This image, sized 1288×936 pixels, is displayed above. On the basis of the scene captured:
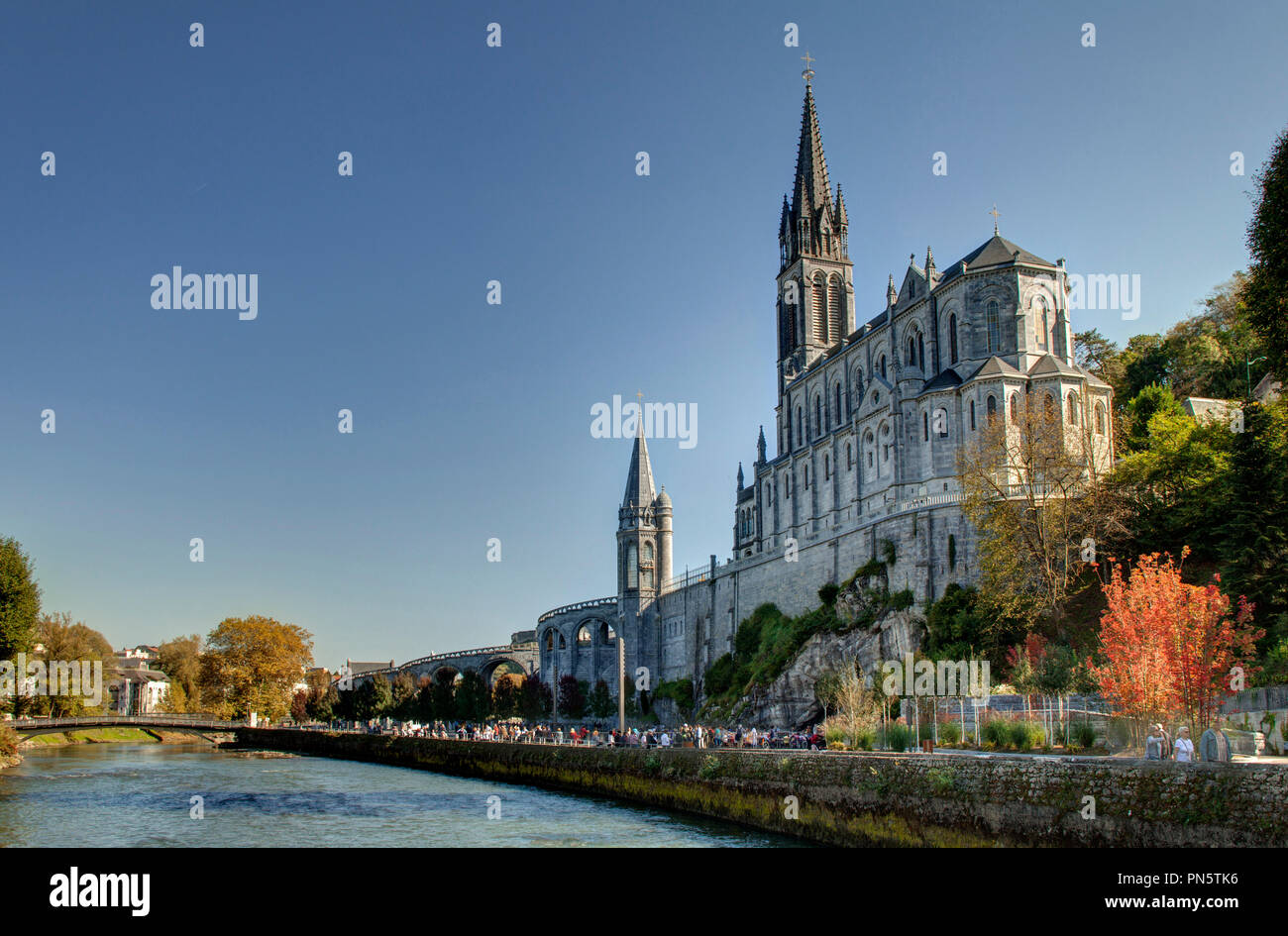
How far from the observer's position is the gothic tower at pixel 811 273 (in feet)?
252

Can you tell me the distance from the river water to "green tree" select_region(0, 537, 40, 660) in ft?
19.4

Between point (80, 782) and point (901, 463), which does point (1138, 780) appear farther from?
point (80, 782)

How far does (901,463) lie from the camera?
52.0m

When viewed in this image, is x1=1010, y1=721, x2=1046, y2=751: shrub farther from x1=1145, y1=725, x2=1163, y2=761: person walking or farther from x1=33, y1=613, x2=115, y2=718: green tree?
x1=33, y1=613, x2=115, y2=718: green tree

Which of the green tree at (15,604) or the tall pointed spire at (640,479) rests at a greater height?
the tall pointed spire at (640,479)

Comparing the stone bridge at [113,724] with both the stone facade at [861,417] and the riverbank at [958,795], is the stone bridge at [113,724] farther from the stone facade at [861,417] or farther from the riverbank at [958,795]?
the riverbank at [958,795]

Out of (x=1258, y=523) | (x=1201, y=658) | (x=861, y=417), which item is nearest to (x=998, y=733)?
(x=1201, y=658)

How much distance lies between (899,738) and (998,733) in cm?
287

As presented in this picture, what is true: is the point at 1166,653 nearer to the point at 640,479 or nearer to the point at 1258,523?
the point at 1258,523

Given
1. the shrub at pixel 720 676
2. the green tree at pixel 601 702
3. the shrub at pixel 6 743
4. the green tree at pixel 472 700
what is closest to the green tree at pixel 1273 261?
the shrub at pixel 720 676

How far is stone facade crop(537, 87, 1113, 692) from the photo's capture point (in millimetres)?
48094

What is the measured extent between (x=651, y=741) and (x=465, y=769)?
13444 mm

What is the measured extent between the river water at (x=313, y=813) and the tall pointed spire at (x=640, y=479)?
44394mm
